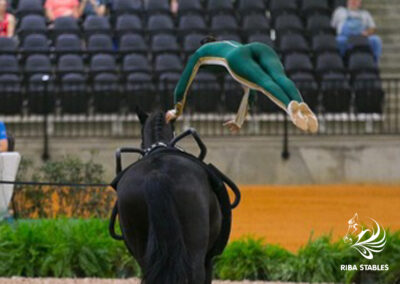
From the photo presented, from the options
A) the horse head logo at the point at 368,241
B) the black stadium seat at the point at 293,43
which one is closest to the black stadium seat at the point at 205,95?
the black stadium seat at the point at 293,43

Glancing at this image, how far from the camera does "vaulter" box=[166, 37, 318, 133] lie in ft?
27.3

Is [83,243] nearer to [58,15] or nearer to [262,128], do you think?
[262,128]

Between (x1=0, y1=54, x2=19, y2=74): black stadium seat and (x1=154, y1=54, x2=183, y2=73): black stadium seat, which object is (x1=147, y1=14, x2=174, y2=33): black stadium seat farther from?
(x1=0, y1=54, x2=19, y2=74): black stadium seat

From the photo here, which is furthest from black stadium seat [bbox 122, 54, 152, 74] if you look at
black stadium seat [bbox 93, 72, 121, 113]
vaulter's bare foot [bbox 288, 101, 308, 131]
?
vaulter's bare foot [bbox 288, 101, 308, 131]

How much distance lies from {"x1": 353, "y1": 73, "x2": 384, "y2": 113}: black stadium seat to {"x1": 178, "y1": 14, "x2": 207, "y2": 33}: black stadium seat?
2925 mm

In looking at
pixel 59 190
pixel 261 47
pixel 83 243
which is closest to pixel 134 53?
pixel 59 190

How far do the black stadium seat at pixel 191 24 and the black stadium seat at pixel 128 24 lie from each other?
73 cm

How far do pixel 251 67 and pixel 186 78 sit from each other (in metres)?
0.74

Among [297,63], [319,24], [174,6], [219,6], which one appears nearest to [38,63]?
[174,6]

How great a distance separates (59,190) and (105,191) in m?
0.68

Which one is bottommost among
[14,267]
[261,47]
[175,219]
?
[14,267]

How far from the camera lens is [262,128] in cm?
2194

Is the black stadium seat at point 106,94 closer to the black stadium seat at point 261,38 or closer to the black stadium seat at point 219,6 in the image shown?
the black stadium seat at point 261,38

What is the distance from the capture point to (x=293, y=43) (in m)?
22.6
